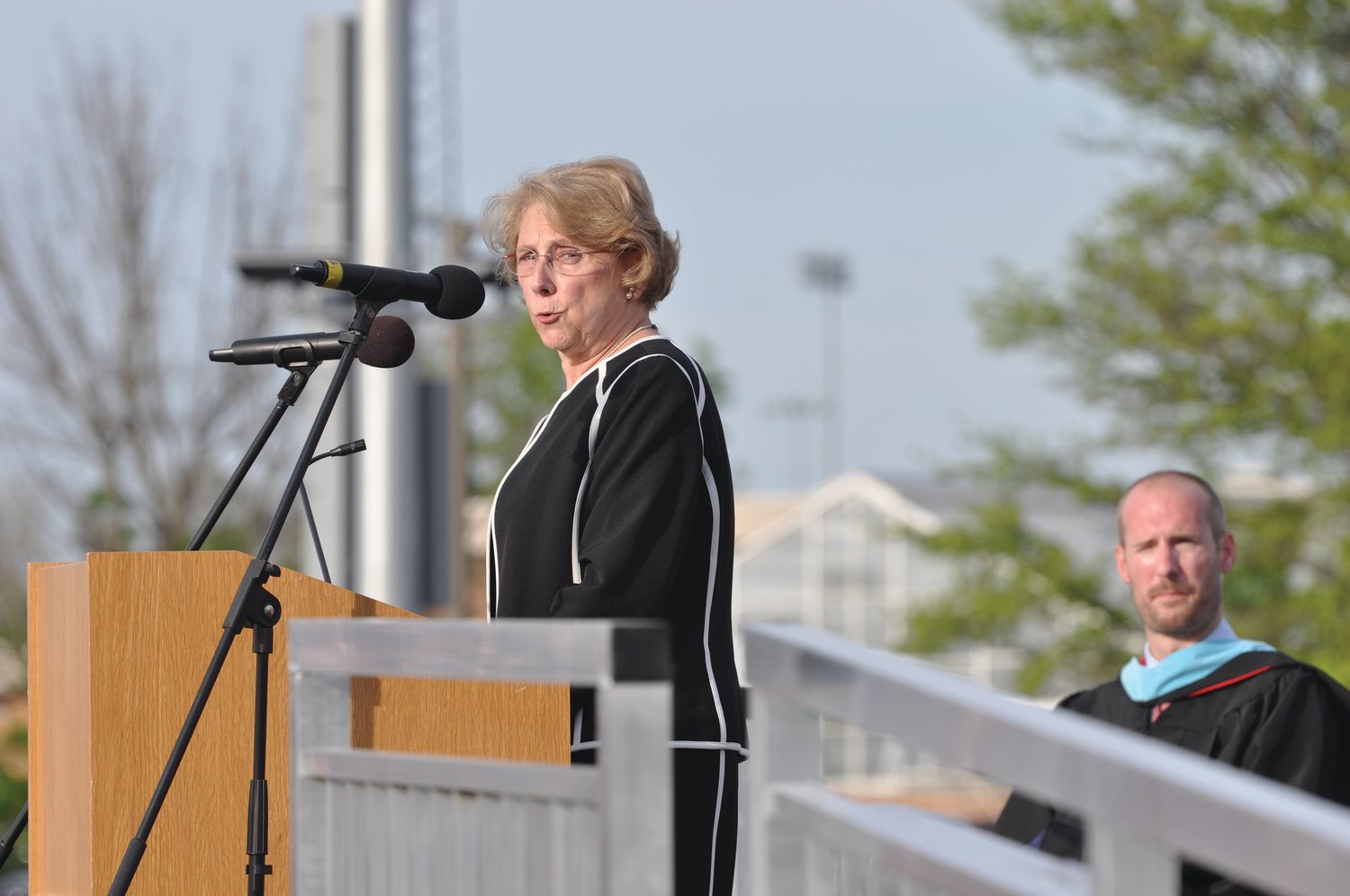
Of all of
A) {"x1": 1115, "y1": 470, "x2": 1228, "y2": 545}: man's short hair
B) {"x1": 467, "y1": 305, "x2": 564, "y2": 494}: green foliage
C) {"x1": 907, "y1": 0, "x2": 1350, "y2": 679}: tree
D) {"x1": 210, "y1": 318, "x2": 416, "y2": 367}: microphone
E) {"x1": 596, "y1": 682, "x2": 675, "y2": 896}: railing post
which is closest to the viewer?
{"x1": 596, "y1": 682, "x2": 675, "y2": 896}: railing post

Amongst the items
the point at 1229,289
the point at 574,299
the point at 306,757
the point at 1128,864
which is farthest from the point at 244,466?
the point at 1229,289

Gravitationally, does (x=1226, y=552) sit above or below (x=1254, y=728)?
above

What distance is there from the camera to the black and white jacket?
2.69 meters

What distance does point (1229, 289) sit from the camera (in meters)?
19.3

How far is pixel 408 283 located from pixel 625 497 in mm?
647

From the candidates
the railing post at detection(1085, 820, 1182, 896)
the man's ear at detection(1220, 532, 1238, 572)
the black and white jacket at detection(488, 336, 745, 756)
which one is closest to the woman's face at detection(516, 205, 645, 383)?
the black and white jacket at detection(488, 336, 745, 756)

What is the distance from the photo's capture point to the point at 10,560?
18422 millimetres

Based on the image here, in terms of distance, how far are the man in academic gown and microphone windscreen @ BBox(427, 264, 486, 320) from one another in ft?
6.56

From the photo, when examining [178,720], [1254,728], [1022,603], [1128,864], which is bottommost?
[1022,603]

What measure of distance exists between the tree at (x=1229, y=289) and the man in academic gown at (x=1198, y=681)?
1317cm

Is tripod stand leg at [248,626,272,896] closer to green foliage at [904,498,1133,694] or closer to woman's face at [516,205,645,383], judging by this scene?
woman's face at [516,205,645,383]

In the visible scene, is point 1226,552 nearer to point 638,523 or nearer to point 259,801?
point 638,523

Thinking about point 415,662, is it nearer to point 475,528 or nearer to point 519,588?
point 519,588

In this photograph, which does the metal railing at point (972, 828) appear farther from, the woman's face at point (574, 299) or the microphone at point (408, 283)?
the microphone at point (408, 283)
